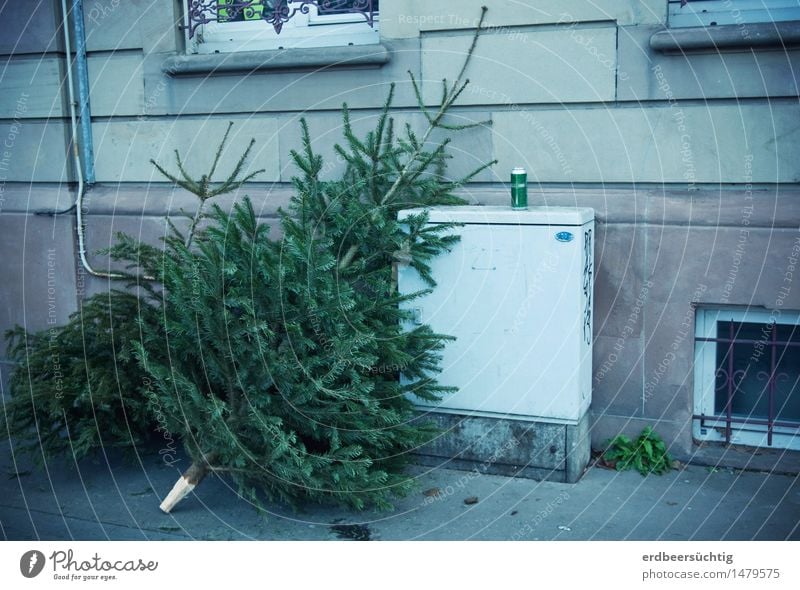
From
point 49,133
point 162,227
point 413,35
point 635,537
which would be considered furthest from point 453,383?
point 49,133

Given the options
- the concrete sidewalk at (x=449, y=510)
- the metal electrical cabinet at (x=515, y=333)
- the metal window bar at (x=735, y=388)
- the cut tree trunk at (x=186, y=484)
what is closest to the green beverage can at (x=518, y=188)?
the metal electrical cabinet at (x=515, y=333)

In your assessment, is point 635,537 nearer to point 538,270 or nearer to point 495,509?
point 495,509

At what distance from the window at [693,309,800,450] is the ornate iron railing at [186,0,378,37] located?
10.3 feet

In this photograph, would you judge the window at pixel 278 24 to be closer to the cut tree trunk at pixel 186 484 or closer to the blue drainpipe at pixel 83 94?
the blue drainpipe at pixel 83 94

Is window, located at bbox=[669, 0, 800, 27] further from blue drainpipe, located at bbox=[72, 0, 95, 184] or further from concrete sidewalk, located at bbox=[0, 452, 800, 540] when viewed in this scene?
blue drainpipe, located at bbox=[72, 0, 95, 184]

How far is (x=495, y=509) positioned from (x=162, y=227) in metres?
3.48

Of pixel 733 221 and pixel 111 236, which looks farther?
pixel 111 236

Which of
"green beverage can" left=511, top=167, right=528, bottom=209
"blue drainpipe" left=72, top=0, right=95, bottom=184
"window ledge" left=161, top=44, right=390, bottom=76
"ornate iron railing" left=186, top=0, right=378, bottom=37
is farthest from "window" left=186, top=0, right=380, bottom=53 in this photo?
"green beverage can" left=511, top=167, right=528, bottom=209

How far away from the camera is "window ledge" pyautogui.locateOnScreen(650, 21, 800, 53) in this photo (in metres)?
4.94

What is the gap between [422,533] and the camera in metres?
4.51

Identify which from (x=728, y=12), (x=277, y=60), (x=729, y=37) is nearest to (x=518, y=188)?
(x=729, y=37)

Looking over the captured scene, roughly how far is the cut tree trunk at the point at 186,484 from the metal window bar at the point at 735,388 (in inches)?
121

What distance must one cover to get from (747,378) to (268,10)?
4233 mm

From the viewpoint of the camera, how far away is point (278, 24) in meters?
6.27
